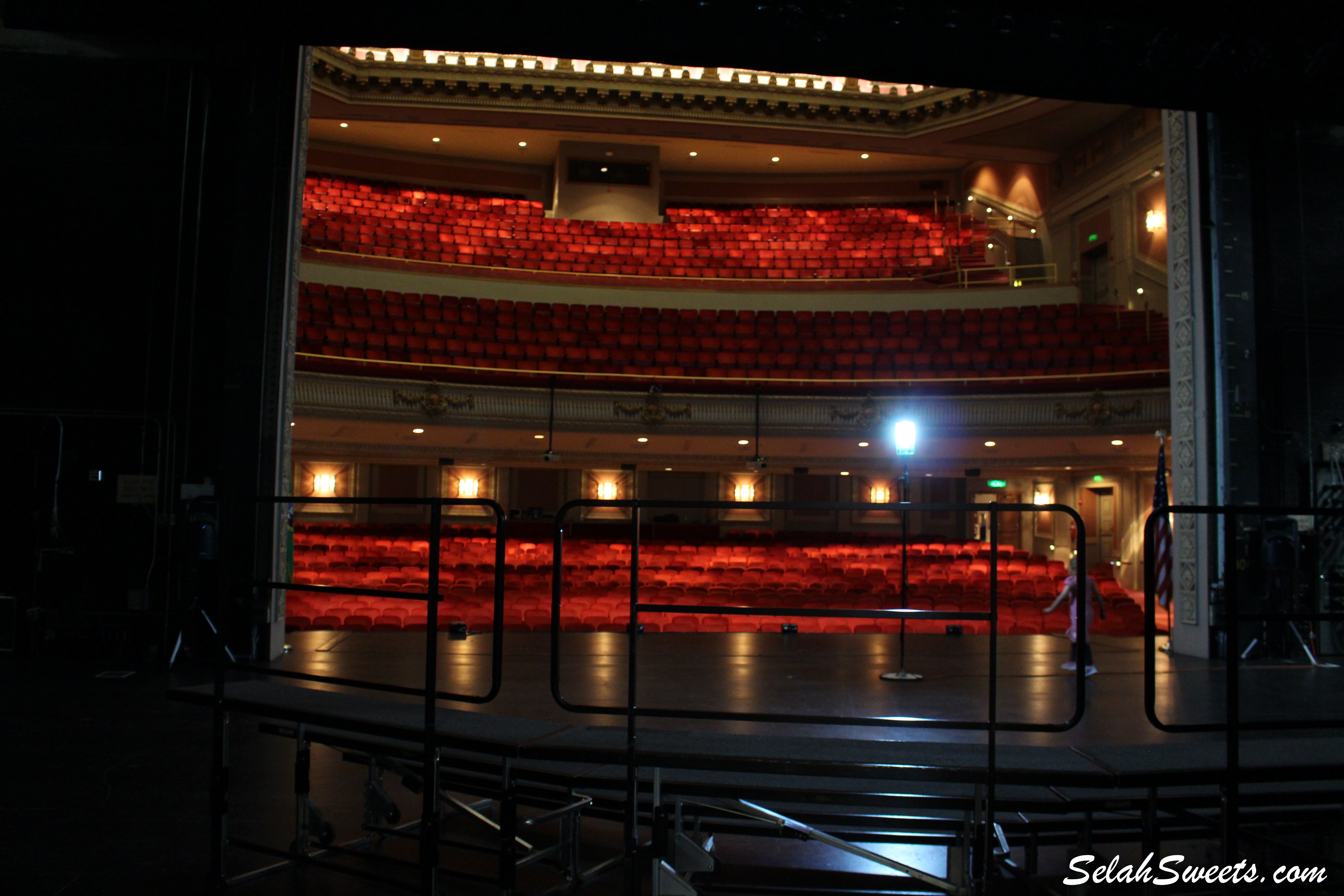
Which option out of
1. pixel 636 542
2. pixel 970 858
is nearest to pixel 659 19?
pixel 636 542

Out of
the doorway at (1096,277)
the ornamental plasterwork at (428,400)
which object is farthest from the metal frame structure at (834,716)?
the doorway at (1096,277)

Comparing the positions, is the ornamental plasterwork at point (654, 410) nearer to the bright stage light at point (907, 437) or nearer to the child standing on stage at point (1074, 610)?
the bright stage light at point (907, 437)

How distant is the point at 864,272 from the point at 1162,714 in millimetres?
14281

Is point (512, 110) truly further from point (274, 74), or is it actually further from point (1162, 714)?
point (1162, 714)

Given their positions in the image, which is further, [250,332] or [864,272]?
[864,272]

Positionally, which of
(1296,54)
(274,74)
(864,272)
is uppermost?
(864,272)

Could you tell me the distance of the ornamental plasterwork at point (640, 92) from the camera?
16875 millimetres

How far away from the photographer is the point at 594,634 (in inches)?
271

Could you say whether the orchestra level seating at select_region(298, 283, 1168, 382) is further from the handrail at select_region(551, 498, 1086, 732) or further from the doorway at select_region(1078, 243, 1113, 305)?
the handrail at select_region(551, 498, 1086, 732)

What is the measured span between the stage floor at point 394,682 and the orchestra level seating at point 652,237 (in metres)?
11.7

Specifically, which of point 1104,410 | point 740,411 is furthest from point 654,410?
point 1104,410

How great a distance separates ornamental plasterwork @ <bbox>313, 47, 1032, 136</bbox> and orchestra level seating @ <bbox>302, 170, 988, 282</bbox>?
104 inches

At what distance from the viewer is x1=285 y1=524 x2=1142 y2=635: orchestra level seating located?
8.77m

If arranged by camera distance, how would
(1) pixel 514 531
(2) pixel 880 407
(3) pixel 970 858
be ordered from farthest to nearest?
(1) pixel 514 531 < (2) pixel 880 407 < (3) pixel 970 858
